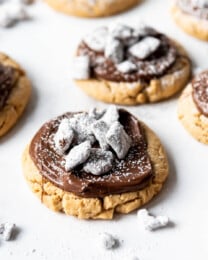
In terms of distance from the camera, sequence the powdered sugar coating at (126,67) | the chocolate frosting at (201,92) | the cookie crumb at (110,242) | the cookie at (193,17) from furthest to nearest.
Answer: the cookie at (193,17), the powdered sugar coating at (126,67), the chocolate frosting at (201,92), the cookie crumb at (110,242)

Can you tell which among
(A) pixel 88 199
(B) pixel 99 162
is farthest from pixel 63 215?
(B) pixel 99 162

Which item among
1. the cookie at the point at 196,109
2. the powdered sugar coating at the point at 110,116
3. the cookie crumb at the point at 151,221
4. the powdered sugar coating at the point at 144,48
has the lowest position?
the cookie crumb at the point at 151,221

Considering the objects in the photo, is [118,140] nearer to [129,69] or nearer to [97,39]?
[129,69]

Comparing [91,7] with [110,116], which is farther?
[91,7]

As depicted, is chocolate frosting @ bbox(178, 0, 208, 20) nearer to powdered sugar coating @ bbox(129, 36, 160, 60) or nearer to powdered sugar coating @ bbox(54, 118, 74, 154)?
powdered sugar coating @ bbox(129, 36, 160, 60)

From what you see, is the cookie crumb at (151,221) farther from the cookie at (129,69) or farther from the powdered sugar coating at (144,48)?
the powdered sugar coating at (144,48)

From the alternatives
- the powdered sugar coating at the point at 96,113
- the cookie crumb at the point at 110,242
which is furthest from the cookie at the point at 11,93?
the cookie crumb at the point at 110,242
